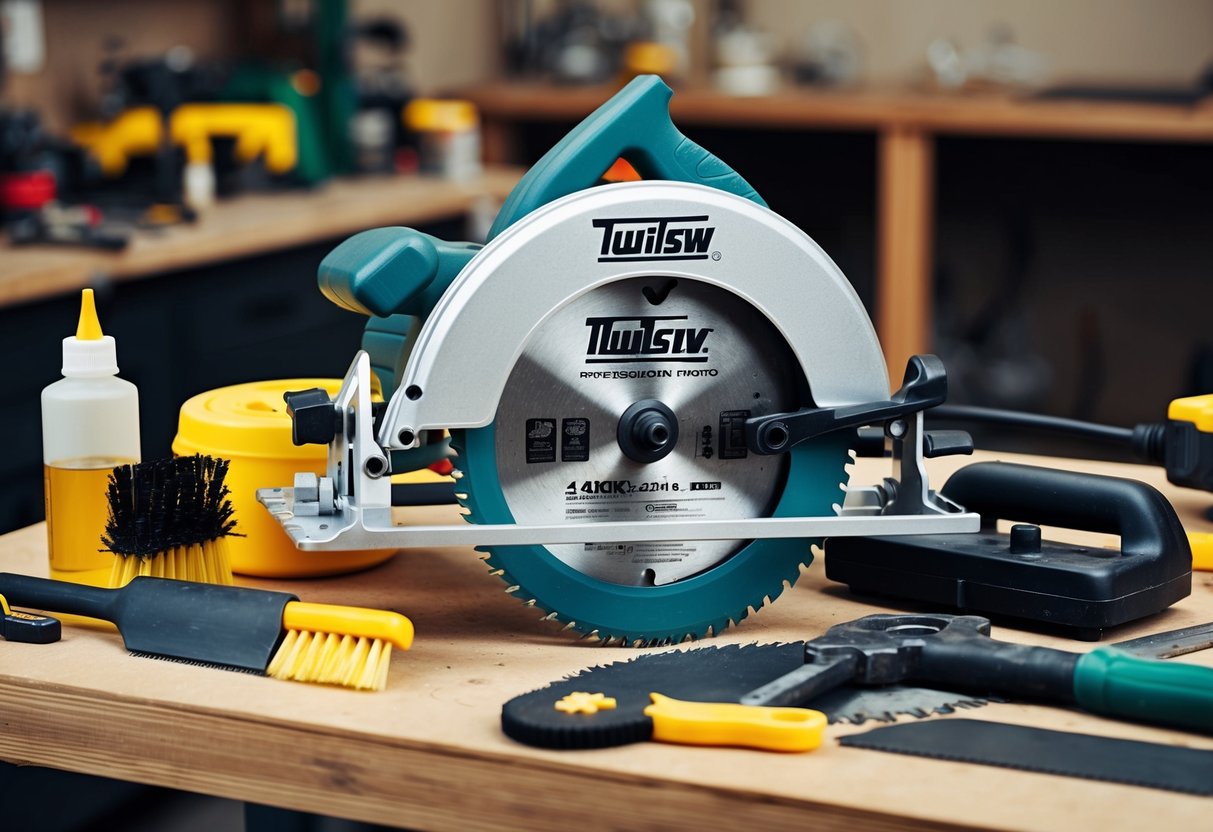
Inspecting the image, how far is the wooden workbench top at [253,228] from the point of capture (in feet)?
7.90

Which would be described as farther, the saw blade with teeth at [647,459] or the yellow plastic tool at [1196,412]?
the yellow plastic tool at [1196,412]

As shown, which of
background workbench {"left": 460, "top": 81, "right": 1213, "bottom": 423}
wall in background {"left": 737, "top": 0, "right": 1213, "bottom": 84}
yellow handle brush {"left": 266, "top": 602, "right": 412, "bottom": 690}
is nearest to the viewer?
yellow handle brush {"left": 266, "top": 602, "right": 412, "bottom": 690}

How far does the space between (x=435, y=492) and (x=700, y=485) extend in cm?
21

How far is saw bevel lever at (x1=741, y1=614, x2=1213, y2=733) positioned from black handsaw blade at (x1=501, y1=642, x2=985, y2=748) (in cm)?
1

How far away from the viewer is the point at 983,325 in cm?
428

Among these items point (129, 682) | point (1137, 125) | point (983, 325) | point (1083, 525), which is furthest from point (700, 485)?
point (983, 325)

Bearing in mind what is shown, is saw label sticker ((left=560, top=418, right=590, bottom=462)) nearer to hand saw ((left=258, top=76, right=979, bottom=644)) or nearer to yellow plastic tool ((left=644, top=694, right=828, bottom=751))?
hand saw ((left=258, top=76, right=979, bottom=644))

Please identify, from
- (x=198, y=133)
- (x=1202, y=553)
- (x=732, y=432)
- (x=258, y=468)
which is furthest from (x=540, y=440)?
(x=198, y=133)

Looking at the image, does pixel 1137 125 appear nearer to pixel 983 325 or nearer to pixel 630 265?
pixel 983 325

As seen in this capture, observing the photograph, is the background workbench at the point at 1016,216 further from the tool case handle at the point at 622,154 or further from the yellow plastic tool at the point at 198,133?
the tool case handle at the point at 622,154

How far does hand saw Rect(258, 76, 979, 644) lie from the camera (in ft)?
3.31

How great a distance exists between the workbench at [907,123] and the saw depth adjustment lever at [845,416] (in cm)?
240

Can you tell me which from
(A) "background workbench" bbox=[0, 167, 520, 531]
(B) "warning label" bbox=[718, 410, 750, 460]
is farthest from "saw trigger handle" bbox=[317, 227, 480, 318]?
(A) "background workbench" bbox=[0, 167, 520, 531]

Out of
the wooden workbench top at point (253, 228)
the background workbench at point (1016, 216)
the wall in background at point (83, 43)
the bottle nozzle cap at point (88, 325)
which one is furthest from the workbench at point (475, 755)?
the background workbench at point (1016, 216)
